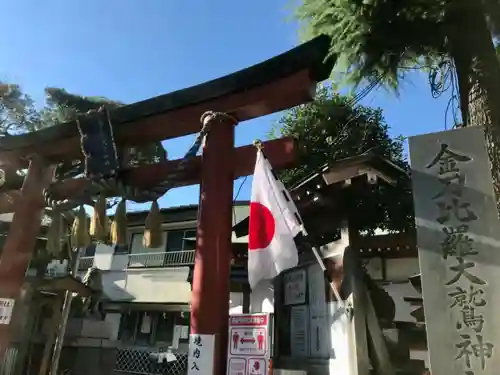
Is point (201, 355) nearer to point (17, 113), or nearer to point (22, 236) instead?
point (22, 236)

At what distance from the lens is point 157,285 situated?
70.8 feet

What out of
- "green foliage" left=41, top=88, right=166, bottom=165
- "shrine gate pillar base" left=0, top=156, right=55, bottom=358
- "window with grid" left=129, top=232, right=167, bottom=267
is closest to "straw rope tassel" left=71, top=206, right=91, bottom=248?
"shrine gate pillar base" left=0, top=156, right=55, bottom=358

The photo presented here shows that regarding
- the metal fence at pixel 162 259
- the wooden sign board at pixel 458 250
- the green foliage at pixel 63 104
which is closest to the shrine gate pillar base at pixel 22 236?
the wooden sign board at pixel 458 250

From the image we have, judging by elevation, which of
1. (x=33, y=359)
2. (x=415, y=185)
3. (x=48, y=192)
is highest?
(x=48, y=192)

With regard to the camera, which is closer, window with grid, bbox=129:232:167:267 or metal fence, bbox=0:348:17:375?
metal fence, bbox=0:348:17:375

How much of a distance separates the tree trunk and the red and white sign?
10.7ft

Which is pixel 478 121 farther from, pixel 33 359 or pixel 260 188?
pixel 33 359

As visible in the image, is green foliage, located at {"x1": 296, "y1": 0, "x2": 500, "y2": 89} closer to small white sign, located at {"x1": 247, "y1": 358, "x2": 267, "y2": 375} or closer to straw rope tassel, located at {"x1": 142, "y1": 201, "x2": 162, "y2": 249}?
straw rope tassel, located at {"x1": 142, "y1": 201, "x2": 162, "y2": 249}

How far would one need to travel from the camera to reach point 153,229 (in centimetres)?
611

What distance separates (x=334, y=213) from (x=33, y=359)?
16.1 meters

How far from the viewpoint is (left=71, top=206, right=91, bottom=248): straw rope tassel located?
655cm

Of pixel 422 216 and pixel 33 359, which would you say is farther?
pixel 33 359

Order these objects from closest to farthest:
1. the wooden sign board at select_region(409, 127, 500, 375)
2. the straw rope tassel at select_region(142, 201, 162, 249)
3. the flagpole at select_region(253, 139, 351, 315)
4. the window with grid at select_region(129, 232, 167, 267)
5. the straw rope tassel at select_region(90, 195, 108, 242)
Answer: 1. the wooden sign board at select_region(409, 127, 500, 375)
2. the flagpole at select_region(253, 139, 351, 315)
3. the straw rope tassel at select_region(142, 201, 162, 249)
4. the straw rope tassel at select_region(90, 195, 108, 242)
5. the window with grid at select_region(129, 232, 167, 267)

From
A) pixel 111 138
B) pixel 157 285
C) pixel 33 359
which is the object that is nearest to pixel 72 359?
pixel 33 359
